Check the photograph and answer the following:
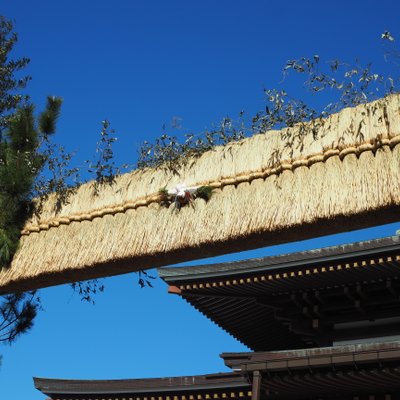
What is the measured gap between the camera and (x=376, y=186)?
6.76ft

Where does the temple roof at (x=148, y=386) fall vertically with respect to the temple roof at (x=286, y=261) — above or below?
below

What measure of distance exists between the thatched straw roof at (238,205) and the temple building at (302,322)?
826 cm

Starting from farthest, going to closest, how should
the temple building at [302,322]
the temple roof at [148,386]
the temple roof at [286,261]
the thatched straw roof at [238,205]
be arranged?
the temple roof at [148,386] < the temple roof at [286,261] < the temple building at [302,322] < the thatched straw roof at [238,205]

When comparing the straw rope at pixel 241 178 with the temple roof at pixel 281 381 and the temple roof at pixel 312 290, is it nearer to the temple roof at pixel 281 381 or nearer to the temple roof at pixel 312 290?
the temple roof at pixel 281 381

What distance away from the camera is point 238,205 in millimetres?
2295

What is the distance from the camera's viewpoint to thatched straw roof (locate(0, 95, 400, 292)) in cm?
212

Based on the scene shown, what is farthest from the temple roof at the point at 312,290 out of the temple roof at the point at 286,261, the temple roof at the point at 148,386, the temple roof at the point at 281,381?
the temple roof at the point at 148,386

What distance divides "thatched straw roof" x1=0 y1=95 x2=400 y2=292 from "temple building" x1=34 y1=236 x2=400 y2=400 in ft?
27.1

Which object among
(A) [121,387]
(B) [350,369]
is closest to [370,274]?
(B) [350,369]

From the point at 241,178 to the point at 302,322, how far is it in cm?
1147

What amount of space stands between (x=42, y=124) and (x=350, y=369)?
28.1ft

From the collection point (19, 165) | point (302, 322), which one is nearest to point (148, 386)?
point (302, 322)

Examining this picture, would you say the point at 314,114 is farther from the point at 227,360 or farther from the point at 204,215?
the point at 227,360

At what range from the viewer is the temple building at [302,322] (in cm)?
1063
